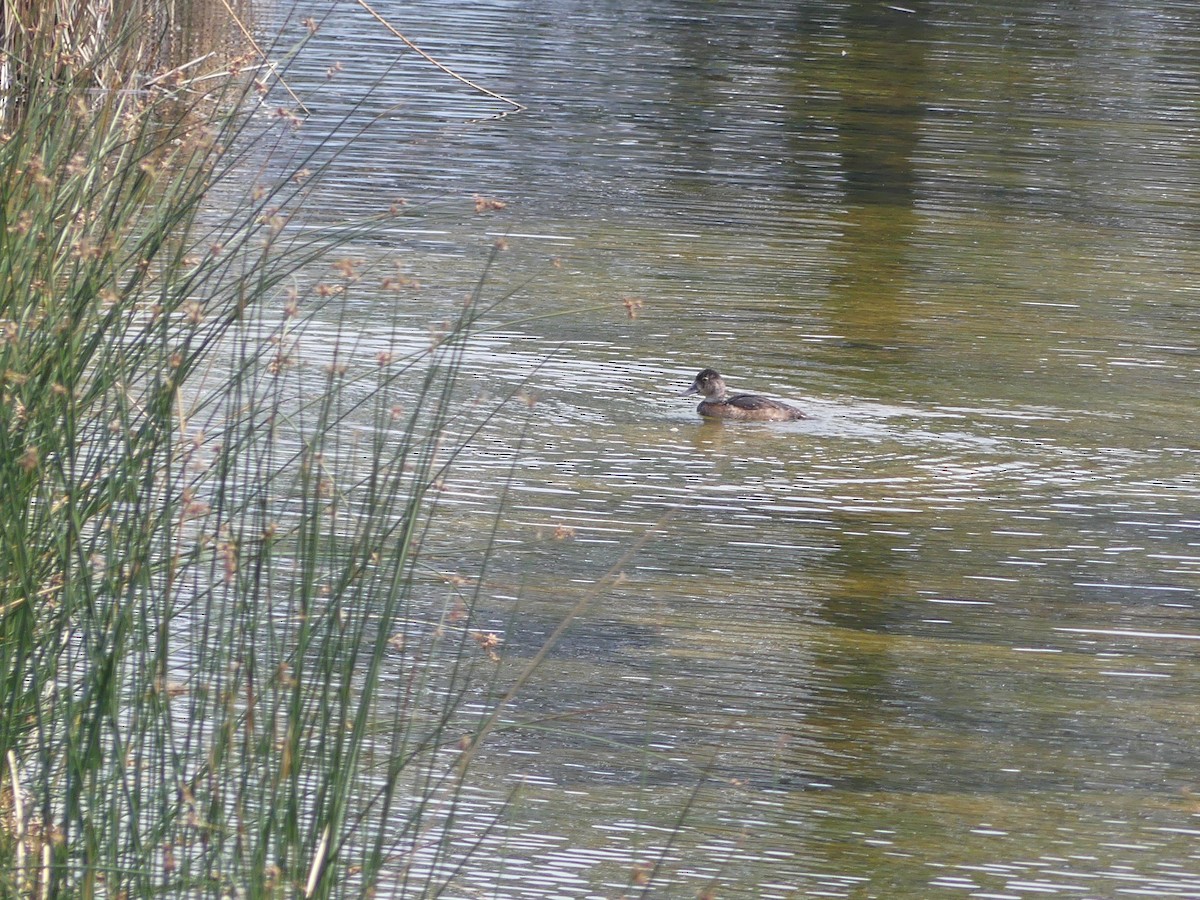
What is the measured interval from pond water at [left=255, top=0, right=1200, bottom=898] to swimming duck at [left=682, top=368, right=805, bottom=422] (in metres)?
0.08

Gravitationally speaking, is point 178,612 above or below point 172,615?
below

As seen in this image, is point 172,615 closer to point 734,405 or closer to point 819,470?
point 819,470

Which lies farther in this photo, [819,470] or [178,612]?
[819,470]

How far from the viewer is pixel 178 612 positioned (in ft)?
9.94

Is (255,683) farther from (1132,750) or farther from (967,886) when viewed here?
(1132,750)

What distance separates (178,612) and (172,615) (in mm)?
342

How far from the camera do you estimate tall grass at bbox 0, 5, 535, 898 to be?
259 cm

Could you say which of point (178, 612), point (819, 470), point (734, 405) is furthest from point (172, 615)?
point (734, 405)

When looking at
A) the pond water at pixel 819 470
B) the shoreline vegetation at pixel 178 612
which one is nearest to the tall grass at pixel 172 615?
the shoreline vegetation at pixel 178 612

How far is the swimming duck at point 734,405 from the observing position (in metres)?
6.02

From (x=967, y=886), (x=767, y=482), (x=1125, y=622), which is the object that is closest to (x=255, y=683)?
(x=967, y=886)

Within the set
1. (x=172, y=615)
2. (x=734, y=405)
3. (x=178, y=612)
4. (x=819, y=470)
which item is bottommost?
(x=819, y=470)

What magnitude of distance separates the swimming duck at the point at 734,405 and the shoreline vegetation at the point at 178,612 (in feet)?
4.71

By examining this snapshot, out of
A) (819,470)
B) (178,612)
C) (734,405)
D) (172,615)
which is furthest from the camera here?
(734,405)
